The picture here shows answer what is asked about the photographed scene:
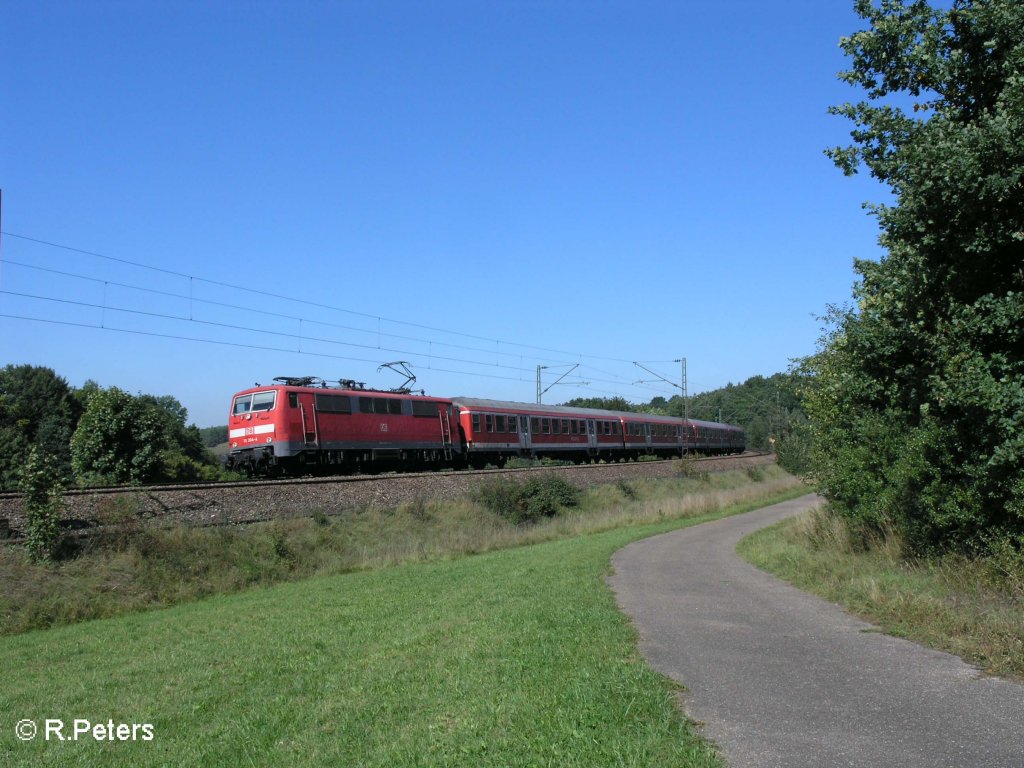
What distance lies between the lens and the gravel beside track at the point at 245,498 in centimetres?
1909

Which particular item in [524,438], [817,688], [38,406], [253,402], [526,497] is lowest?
[817,688]

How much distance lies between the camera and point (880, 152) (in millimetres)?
10055

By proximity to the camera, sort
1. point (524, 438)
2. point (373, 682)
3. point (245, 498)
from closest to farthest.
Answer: point (373, 682), point (245, 498), point (524, 438)

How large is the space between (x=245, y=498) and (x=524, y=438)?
66.6ft

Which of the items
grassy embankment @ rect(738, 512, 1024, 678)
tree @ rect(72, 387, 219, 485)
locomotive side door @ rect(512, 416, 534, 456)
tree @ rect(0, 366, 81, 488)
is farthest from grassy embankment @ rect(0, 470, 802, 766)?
tree @ rect(0, 366, 81, 488)

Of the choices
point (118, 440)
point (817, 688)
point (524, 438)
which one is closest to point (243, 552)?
point (817, 688)

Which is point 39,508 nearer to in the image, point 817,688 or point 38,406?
point 817,688

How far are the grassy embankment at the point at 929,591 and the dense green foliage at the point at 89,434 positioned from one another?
15035 mm

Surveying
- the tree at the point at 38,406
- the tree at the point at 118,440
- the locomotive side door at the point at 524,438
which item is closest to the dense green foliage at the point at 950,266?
the locomotive side door at the point at 524,438

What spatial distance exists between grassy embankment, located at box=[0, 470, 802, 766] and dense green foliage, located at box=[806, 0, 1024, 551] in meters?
4.40

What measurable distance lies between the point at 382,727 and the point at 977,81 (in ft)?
30.5

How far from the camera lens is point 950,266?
30.5 feet

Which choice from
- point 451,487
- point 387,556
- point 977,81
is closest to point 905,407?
point 977,81

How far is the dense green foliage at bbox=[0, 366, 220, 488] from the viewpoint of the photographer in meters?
36.4
